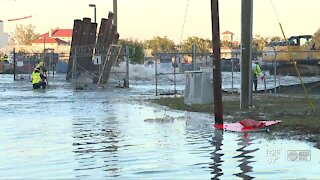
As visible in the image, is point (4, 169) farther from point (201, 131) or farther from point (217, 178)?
point (201, 131)

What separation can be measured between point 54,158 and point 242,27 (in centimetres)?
1043

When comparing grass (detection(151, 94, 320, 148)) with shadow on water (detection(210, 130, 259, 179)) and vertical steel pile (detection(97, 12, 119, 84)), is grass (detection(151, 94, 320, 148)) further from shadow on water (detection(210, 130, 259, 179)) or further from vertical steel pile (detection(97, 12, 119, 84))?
vertical steel pile (detection(97, 12, 119, 84))

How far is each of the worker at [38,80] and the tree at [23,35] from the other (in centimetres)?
13651

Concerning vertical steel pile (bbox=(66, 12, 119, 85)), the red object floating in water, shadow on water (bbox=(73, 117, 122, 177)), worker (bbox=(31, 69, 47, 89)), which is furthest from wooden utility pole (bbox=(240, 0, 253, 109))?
vertical steel pile (bbox=(66, 12, 119, 85))

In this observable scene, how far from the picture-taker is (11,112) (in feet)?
65.4

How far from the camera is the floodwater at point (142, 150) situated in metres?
9.00

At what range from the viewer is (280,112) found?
1783 centimetres

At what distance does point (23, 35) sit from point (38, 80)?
5574 inches

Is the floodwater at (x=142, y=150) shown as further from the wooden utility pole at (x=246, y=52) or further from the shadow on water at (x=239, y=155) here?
the wooden utility pole at (x=246, y=52)

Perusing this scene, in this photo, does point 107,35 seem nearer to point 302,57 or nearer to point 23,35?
point 302,57

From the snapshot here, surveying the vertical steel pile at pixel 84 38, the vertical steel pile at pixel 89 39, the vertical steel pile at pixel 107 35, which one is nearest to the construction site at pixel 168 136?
the vertical steel pile at pixel 107 35

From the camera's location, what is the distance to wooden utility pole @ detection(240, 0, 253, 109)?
63.4ft

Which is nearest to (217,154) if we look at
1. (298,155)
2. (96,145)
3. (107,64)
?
(298,155)

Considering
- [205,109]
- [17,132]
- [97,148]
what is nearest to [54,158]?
[97,148]
